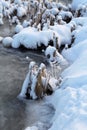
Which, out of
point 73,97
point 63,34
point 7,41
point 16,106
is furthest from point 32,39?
point 73,97

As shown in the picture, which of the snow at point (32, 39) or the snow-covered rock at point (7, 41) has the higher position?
the snow-covered rock at point (7, 41)

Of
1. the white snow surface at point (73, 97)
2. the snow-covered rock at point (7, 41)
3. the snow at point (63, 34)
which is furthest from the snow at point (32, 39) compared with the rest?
the white snow surface at point (73, 97)

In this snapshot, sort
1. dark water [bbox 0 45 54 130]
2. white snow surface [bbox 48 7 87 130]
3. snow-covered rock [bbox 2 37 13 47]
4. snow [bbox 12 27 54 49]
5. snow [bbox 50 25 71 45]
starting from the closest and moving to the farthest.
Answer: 1. white snow surface [bbox 48 7 87 130]
2. dark water [bbox 0 45 54 130]
3. snow [bbox 12 27 54 49]
4. snow-covered rock [bbox 2 37 13 47]
5. snow [bbox 50 25 71 45]

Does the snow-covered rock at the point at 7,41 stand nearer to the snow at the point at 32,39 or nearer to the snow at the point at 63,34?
the snow at the point at 32,39

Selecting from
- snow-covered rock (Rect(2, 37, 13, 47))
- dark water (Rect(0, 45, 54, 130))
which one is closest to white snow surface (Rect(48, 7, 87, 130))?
dark water (Rect(0, 45, 54, 130))

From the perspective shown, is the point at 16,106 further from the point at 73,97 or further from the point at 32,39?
the point at 32,39

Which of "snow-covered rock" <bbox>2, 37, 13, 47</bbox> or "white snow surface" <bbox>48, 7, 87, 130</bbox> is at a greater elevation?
"snow-covered rock" <bbox>2, 37, 13, 47</bbox>

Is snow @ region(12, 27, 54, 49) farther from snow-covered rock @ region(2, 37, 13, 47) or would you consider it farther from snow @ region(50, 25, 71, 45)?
snow @ region(50, 25, 71, 45)

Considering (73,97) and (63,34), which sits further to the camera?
(63,34)

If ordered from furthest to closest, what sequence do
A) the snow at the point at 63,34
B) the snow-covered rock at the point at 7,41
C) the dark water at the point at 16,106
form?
1. the snow at the point at 63,34
2. the snow-covered rock at the point at 7,41
3. the dark water at the point at 16,106

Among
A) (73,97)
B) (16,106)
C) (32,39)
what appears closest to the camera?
(73,97)

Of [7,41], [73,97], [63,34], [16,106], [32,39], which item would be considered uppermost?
[7,41]

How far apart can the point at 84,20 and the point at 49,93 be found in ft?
16.7

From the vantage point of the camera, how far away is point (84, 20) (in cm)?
1195
